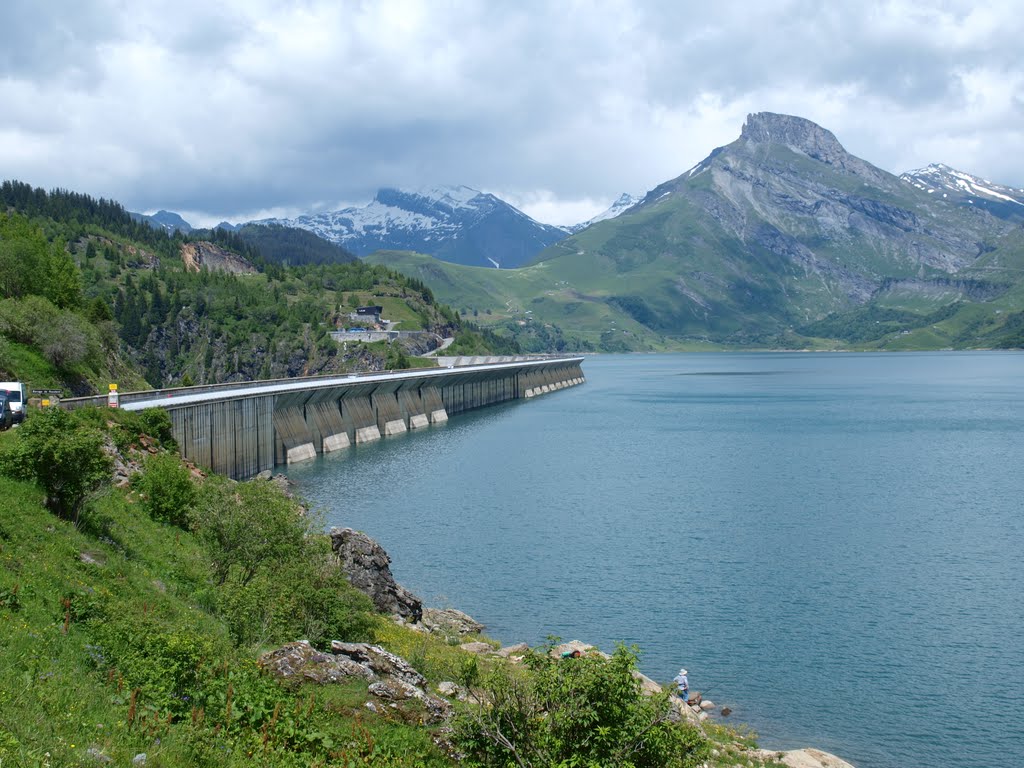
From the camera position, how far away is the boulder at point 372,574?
110 feet

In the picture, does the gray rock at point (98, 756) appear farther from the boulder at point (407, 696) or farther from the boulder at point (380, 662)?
the boulder at point (380, 662)

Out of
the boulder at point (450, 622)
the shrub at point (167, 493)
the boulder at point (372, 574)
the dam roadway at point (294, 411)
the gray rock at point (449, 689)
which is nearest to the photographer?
the gray rock at point (449, 689)

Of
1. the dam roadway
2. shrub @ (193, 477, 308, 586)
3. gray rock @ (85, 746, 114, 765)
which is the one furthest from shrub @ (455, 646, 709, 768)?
the dam roadway

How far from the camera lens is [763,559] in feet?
159

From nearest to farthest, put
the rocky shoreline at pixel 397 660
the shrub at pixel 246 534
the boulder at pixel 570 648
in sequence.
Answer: the rocky shoreline at pixel 397 660 < the shrub at pixel 246 534 < the boulder at pixel 570 648

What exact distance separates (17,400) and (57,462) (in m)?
17.6

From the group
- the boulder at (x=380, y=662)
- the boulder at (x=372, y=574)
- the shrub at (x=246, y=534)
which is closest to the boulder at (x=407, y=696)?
the boulder at (x=380, y=662)

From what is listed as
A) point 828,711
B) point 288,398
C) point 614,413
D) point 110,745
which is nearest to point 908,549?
point 828,711

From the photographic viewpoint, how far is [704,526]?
186ft

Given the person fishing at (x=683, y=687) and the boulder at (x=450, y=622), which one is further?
the boulder at (x=450, y=622)

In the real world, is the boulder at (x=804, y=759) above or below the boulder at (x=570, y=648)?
below

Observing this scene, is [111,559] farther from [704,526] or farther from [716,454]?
[716,454]

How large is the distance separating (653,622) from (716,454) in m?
54.5

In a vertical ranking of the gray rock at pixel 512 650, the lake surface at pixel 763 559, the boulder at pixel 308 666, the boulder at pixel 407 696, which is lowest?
the lake surface at pixel 763 559
